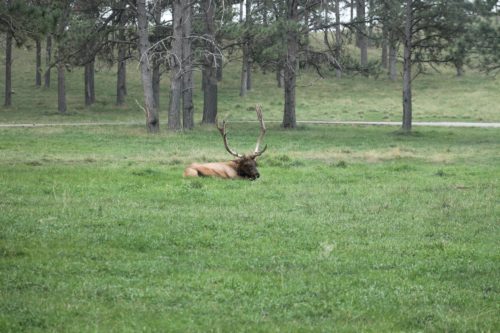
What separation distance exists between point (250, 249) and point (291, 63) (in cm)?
2433

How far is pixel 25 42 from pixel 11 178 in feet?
15.8

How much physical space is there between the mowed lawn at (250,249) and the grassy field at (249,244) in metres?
0.02

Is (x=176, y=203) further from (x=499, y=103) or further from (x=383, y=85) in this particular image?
(x=383, y=85)

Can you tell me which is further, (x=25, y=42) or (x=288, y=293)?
(x=25, y=42)

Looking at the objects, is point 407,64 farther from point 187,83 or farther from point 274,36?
point 187,83

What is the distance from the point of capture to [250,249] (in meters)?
→ 8.92

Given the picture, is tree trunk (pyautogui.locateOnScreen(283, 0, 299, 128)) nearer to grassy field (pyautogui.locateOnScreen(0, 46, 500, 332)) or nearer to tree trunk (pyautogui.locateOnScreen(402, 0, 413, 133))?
tree trunk (pyautogui.locateOnScreen(402, 0, 413, 133))

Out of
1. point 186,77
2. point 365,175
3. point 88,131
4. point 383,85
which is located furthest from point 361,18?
point 383,85

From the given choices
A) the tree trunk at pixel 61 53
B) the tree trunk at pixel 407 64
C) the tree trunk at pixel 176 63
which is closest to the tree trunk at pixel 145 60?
the tree trunk at pixel 176 63

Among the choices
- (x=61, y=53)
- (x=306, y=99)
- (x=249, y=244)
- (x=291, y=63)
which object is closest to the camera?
(x=249, y=244)

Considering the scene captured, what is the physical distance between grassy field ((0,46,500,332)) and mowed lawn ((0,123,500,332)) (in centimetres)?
2

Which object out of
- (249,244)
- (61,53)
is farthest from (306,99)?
(249,244)

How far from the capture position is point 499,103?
2031 inches

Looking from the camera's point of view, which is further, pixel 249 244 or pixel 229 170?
pixel 229 170
